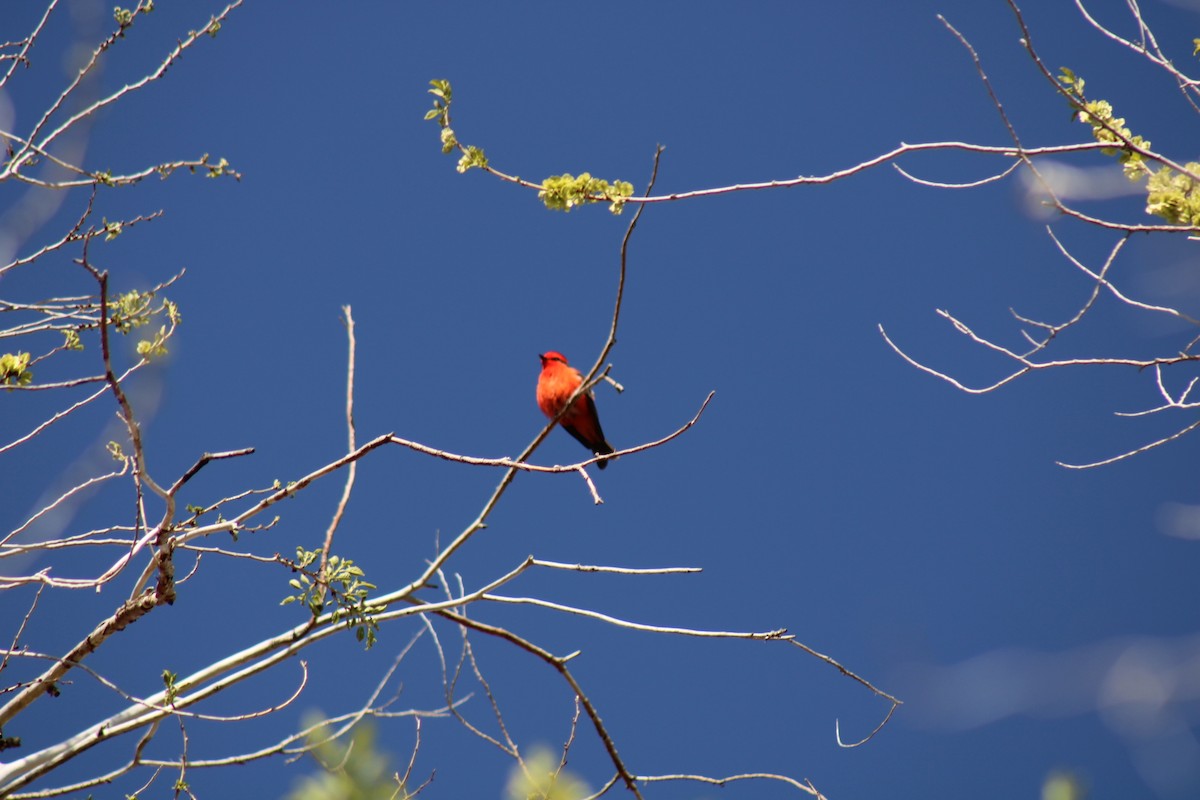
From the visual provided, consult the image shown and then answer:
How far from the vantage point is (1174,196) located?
3.67 metres

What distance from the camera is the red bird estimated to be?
8.72 meters

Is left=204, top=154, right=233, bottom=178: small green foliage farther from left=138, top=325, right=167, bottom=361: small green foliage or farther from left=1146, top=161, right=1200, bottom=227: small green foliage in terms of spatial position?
left=1146, top=161, right=1200, bottom=227: small green foliage

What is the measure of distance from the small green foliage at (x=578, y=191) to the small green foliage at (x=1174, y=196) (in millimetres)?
1872

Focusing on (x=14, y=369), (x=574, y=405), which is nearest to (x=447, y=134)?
(x=14, y=369)

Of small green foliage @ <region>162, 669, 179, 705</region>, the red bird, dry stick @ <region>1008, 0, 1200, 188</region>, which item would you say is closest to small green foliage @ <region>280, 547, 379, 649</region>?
small green foliage @ <region>162, 669, 179, 705</region>

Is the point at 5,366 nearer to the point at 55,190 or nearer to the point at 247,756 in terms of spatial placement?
the point at 55,190

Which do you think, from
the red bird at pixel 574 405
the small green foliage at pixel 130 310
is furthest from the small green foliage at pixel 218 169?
the red bird at pixel 574 405

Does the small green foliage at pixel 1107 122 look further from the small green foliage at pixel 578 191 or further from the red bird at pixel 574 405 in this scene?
the red bird at pixel 574 405

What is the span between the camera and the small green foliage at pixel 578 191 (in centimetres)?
376

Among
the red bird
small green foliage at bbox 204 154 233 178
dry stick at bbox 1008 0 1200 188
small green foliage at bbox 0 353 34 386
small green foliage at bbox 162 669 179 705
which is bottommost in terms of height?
small green foliage at bbox 162 669 179 705

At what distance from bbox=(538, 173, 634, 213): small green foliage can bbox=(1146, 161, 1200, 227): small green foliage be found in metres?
1.87

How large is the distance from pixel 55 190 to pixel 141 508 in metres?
1.55

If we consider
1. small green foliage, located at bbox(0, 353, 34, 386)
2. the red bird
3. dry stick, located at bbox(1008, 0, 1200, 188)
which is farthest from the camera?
the red bird

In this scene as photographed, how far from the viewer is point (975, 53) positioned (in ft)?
10.7
